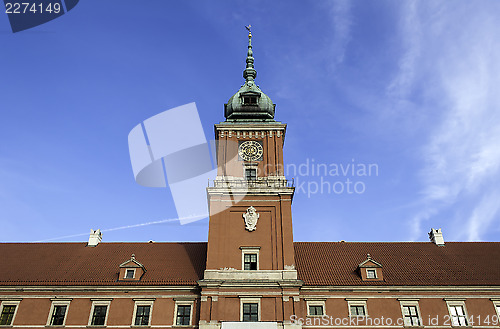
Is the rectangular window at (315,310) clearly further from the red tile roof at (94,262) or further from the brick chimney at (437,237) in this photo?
the brick chimney at (437,237)

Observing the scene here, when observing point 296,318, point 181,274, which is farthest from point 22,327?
point 296,318

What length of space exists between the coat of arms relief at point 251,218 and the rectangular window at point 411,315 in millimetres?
11425

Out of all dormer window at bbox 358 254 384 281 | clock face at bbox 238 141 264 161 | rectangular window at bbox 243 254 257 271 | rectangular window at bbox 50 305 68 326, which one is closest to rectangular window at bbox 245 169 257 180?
clock face at bbox 238 141 264 161

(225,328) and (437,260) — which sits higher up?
(437,260)

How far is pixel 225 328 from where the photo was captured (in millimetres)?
26375

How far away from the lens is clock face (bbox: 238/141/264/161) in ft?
108

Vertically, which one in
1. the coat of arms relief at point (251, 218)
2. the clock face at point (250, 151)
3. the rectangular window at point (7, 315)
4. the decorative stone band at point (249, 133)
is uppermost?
the decorative stone band at point (249, 133)

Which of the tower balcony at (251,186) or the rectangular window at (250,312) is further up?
the tower balcony at (251,186)

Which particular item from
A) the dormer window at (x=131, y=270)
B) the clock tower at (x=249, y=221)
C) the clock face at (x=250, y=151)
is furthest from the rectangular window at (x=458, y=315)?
the dormer window at (x=131, y=270)

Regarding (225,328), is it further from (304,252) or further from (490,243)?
(490,243)

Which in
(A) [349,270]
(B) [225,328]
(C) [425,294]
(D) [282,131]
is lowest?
(B) [225,328]

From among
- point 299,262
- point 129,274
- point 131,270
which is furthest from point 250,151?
point 129,274

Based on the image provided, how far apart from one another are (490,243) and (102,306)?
1197 inches

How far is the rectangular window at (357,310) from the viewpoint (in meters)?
28.4
